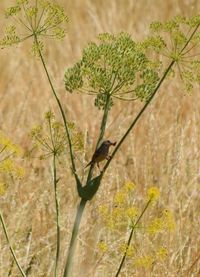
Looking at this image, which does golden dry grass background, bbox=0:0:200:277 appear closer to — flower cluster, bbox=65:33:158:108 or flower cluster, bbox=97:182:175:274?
flower cluster, bbox=97:182:175:274

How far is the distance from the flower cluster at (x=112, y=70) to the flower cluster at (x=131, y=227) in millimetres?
264

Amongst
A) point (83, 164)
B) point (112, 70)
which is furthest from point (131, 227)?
point (83, 164)

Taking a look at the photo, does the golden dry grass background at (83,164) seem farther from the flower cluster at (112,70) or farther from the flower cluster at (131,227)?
the flower cluster at (112,70)

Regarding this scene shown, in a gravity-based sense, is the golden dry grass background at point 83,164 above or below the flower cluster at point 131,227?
above

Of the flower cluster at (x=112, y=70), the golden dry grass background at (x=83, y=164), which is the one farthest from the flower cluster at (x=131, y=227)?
the flower cluster at (x=112, y=70)

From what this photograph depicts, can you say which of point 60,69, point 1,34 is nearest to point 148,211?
point 60,69

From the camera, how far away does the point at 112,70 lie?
200 cm

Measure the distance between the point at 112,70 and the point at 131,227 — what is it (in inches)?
16.9

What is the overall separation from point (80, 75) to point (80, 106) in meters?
2.99

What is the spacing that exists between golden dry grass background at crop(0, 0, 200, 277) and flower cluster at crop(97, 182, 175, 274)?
7 cm

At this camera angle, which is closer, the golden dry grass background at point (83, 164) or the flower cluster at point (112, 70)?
the flower cluster at point (112, 70)

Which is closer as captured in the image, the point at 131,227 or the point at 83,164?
the point at 131,227

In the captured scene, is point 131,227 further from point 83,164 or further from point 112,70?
point 83,164

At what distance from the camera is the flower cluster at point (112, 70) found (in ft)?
6.53
